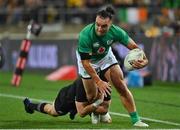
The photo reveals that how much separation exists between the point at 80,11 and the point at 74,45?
15.7 feet

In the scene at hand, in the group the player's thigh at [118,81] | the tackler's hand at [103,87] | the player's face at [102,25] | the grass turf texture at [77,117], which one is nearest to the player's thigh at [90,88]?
the player's thigh at [118,81]

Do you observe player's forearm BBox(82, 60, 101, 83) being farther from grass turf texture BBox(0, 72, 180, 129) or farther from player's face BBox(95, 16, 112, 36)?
grass turf texture BBox(0, 72, 180, 129)

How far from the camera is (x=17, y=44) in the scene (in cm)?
2950

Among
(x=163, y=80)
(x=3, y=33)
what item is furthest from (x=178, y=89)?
(x=3, y=33)

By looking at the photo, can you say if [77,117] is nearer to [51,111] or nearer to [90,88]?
[51,111]

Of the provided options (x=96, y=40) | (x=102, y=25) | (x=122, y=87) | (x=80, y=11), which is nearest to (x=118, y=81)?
(x=122, y=87)

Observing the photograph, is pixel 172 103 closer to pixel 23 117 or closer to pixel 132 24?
pixel 23 117

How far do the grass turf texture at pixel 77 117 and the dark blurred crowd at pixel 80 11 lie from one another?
482 centimetres

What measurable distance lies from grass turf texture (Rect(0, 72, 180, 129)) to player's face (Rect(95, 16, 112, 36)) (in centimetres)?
149

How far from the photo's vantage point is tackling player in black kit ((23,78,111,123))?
482 inches

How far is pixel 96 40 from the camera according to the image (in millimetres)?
11688

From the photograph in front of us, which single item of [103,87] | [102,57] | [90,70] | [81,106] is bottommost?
[81,106]

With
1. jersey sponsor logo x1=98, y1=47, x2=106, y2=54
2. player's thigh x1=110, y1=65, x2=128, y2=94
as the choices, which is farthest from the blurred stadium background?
jersey sponsor logo x1=98, y1=47, x2=106, y2=54

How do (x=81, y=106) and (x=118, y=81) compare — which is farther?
(x=81, y=106)
